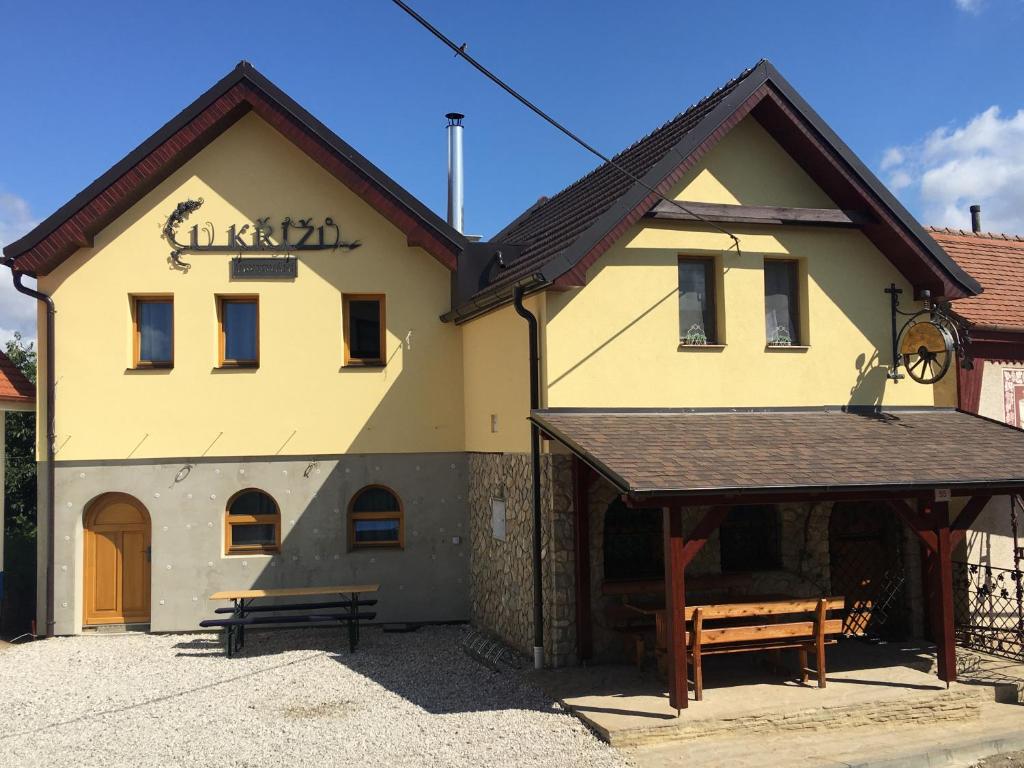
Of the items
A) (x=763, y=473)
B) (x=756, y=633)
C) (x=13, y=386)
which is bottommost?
(x=756, y=633)

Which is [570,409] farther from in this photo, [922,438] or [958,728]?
[958,728]

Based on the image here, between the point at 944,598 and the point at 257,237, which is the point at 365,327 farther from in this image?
the point at 944,598

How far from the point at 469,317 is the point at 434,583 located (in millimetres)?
4065

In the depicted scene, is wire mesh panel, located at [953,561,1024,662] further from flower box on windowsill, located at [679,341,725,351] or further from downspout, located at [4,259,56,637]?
downspout, located at [4,259,56,637]

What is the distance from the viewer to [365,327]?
14.3 metres

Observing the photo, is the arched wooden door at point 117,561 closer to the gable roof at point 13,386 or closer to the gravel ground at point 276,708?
the gravel ground at point 276,708

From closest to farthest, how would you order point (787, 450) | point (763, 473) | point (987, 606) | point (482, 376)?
point (763, 473) < point (787, 450) < point (987, 606) < point (482, 376)

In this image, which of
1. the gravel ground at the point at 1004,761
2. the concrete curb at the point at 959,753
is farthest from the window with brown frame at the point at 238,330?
the gravel ground at the point at 1004,761

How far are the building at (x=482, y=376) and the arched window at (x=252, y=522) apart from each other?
0.05 m

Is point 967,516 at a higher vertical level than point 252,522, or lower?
higher

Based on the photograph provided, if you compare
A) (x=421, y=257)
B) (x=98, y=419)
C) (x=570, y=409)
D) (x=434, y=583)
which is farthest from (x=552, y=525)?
(x=98, y=419)

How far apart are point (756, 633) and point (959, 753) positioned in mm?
2049

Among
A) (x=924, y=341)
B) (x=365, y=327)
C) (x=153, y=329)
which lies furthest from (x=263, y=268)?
(x=924, y=341)

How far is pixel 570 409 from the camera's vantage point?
10656 millimetres
